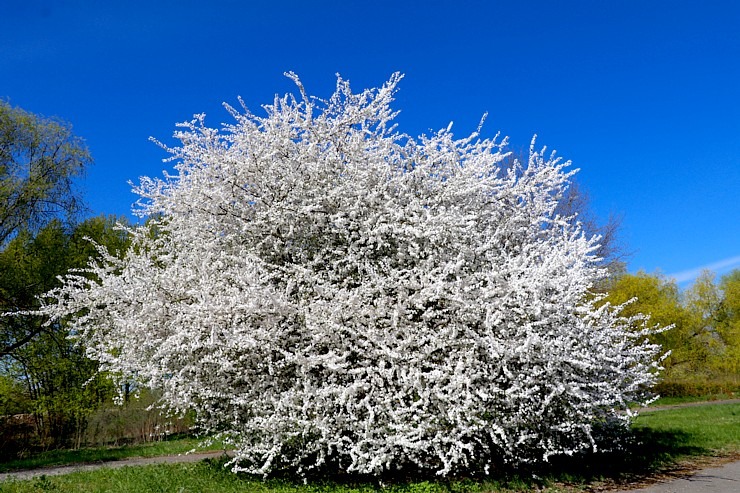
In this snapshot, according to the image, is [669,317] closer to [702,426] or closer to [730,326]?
[730,326]

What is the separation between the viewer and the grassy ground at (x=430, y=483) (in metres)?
7.46

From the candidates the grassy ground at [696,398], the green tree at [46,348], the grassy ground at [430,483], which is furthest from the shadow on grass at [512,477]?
the grassy ground at [696,398]

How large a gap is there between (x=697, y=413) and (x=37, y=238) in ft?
65.8

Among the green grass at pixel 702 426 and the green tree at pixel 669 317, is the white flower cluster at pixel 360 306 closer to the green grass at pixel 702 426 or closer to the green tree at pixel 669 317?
the green grass at pixel 702 426

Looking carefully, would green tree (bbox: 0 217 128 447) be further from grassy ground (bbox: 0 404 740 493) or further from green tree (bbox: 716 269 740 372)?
green tree (bbox: 716 269 740 372)

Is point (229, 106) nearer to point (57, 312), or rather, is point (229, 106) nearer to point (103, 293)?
point (103, 293)

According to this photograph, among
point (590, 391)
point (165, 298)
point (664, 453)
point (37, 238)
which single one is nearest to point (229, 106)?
point (165, 298)

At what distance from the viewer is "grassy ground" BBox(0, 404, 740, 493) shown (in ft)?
24.5

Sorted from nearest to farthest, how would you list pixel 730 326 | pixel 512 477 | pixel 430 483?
pixel 430 483
pixel 512 477
pixel 730 326

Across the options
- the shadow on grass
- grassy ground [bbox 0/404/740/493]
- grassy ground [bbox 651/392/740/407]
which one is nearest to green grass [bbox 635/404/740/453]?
grassy ground [bbox 0/404/740/493]

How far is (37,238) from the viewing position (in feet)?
60.0

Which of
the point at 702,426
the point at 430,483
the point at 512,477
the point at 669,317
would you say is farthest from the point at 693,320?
the point at 430,483

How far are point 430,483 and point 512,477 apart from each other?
119cm

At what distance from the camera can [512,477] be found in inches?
311
